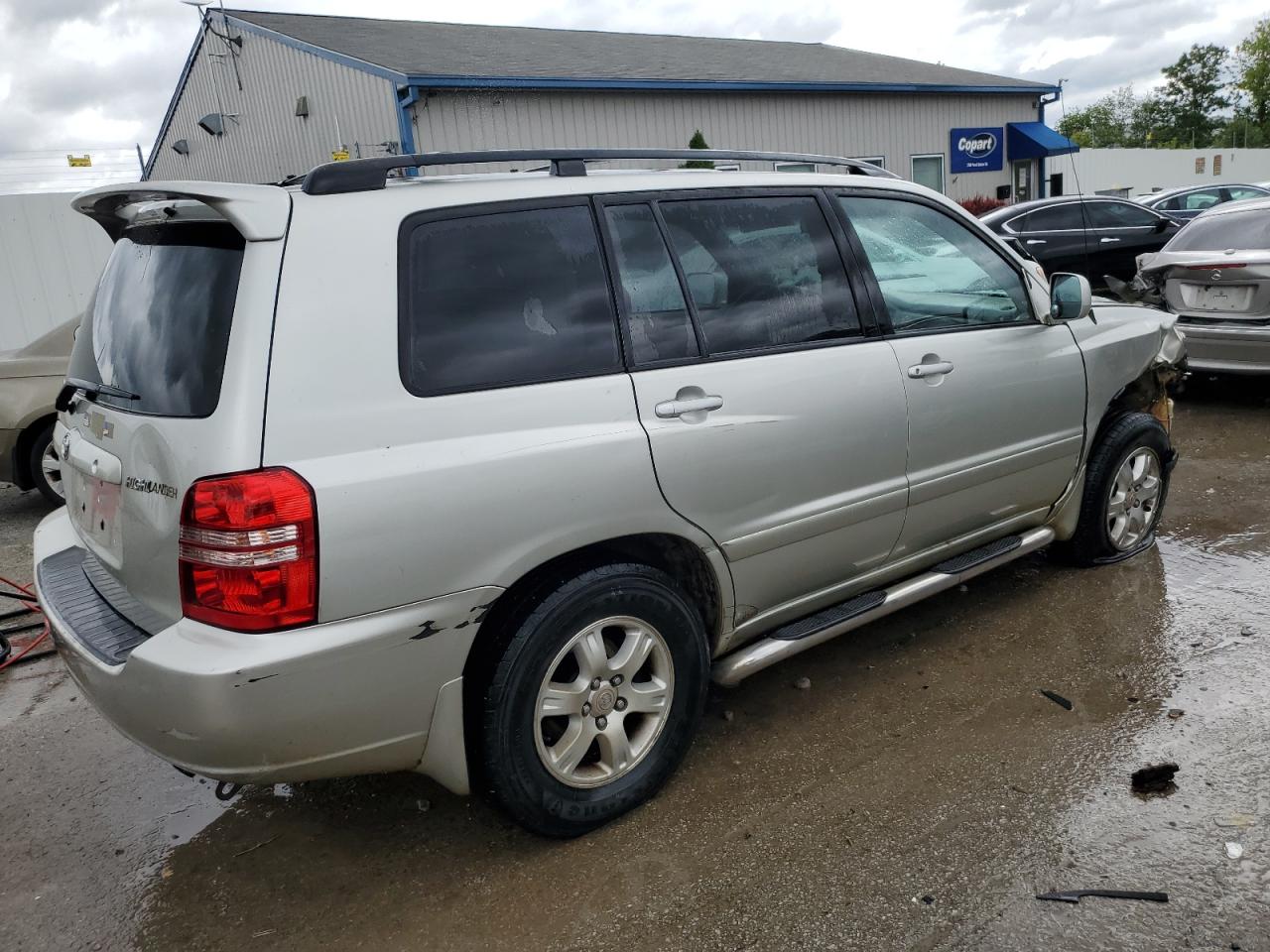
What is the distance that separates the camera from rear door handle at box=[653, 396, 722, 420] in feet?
8.52

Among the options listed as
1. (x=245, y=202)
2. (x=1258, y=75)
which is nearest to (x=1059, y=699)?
(x=245, y=202)

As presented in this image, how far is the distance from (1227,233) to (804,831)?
671 cm

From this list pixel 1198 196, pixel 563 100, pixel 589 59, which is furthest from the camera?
pixel 1198 196

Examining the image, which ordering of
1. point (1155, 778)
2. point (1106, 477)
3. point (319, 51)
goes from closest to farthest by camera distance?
point (1155, 778)
point (1106, 477)
point (319, 51)

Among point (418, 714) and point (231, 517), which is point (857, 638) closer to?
point (418, 714)

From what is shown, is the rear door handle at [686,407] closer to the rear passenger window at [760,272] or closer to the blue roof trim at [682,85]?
the rear passenger window at [760,272]

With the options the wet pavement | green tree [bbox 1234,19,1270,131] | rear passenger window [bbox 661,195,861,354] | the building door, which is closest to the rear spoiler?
rear passenger window [bbox 661,195,861,354]

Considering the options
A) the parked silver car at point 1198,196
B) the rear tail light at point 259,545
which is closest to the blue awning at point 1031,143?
the parked silver car at point 1198,196

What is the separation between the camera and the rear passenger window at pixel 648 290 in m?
2.67

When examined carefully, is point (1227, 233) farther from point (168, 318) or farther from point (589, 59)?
point (589, 59)

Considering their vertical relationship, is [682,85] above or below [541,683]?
above

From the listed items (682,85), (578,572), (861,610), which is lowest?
(861,610)

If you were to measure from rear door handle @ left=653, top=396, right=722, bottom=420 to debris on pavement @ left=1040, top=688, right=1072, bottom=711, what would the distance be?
1.63 m

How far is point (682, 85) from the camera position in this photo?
50.8 feet
